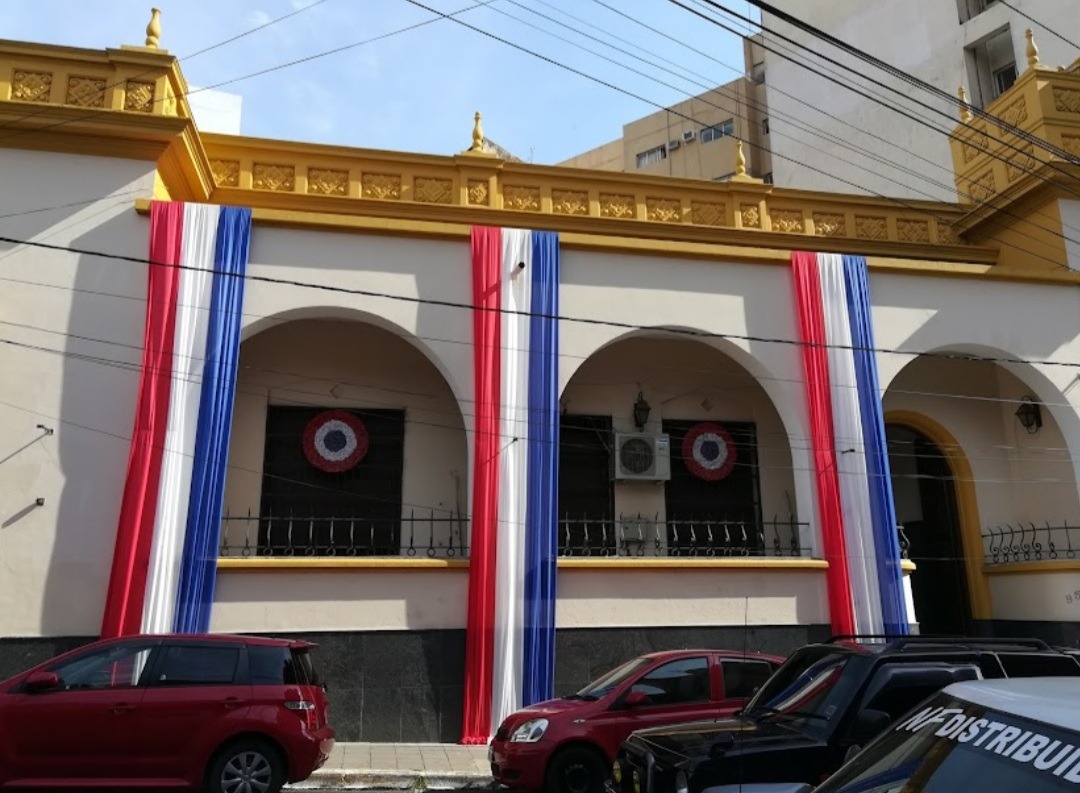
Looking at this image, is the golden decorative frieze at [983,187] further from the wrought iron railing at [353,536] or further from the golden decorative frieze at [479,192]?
the wrought iron railing at [353,536]

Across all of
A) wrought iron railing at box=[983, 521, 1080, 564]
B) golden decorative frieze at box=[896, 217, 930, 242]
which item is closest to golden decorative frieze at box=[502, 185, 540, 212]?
golden decorative frieze at box=[896, 217, 930, 242]

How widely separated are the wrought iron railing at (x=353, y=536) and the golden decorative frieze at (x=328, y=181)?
16.1 feet

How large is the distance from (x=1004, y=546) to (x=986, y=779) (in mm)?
13420

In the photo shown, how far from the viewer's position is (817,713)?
5.29 meters

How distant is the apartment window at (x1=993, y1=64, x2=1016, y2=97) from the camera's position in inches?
812

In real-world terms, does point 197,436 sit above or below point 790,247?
below

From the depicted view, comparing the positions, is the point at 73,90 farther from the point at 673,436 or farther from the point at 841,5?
the point at 841,5

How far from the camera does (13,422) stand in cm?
1007

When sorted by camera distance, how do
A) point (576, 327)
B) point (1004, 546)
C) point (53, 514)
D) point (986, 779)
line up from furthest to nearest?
point (1004, 546) → point (576, 327) → point (53, 514) → point (986, 779)

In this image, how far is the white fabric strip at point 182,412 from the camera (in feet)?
32.1

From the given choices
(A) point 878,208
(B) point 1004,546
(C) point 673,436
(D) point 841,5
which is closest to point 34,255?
(C) point 673,436

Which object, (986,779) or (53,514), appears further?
(53,514)

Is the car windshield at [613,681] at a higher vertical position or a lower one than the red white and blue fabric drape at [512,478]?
lower

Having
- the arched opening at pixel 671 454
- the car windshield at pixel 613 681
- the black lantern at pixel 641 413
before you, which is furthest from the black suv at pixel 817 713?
the black lantern at pixel 641 413
